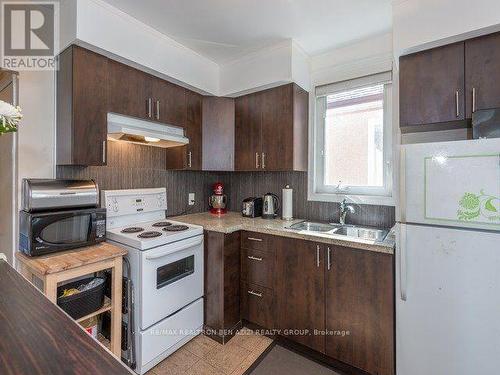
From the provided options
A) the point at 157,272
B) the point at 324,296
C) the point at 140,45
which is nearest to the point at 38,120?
the point at 140,45

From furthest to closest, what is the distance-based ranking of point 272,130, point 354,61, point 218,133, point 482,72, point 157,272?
point 218,133
point 272,130
point 354,61
point 157,272
point 482,72

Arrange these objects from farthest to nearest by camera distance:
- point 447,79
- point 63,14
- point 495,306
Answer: point 63,14
point 447,79
point 495,306

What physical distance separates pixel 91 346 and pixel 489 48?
7.33 ft

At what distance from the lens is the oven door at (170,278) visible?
1.71 m

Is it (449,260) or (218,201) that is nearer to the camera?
(449,260)

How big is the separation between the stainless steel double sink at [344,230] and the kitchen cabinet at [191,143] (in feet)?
3.73

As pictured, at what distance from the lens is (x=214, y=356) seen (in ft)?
6.22

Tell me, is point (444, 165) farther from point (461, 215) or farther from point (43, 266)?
point (43, 266)

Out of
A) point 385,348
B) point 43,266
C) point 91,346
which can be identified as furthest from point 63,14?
point 385,348

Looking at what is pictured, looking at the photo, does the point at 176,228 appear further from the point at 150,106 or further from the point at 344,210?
the point at 344,210

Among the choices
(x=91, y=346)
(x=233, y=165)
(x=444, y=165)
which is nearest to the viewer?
(x=91, y=346)

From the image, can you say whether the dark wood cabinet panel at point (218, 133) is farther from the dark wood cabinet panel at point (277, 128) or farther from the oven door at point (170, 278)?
the oven door at point (170, 278)

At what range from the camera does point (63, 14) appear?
1.70 meters

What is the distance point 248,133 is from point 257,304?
1564mm
